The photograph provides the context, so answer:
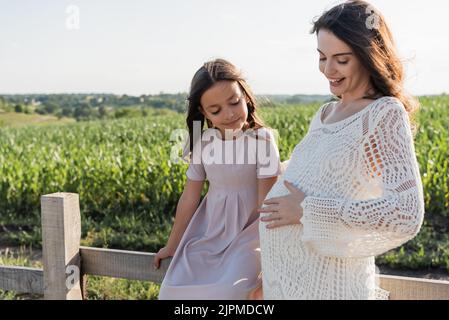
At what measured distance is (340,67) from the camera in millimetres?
1620

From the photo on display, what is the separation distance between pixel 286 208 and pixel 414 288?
0.50 meters

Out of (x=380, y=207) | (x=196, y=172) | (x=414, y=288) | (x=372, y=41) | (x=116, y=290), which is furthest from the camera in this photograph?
(x=116, y=290)

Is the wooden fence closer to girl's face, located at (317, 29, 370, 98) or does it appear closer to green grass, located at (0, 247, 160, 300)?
girl's face, located at (317, 29, 370, 98)

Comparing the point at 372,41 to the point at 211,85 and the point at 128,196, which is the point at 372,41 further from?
the point at 128,196

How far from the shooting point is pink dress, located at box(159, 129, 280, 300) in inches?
71.8

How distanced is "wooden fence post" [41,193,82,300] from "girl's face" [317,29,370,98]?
106 centimetres

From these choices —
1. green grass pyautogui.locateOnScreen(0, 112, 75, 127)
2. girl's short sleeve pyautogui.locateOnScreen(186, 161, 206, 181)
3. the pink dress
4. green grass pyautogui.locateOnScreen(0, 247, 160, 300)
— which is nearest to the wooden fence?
the pink dress

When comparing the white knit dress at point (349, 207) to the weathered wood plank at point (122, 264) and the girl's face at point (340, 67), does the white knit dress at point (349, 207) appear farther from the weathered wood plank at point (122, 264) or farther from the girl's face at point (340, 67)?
the weathered wood plank at point (122, 264)

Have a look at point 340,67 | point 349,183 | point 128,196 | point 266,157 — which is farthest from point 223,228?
point 128,196

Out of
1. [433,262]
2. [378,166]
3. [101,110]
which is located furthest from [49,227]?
[101,110]

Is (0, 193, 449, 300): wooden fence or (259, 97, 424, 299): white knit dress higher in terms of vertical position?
(259, 97, 424, 299): white knit dress

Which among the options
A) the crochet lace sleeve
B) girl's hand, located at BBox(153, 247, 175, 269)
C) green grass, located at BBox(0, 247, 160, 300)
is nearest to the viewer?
the crochet lace sleeve

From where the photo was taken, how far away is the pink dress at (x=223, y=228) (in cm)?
182
